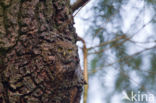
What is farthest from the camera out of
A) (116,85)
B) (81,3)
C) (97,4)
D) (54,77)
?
(116,85)

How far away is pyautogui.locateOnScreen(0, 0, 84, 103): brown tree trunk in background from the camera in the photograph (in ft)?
1.57

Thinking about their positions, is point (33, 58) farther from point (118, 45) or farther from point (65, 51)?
point (118, 45)

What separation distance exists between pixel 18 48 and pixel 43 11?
0.37 feet

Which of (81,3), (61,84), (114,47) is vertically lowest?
(61,84)

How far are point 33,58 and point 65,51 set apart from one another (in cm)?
8

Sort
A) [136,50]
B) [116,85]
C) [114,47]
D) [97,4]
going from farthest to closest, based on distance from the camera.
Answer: [116,85] → [136,50] → [114,47] → [97,4]

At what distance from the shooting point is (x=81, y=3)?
609 millimetres

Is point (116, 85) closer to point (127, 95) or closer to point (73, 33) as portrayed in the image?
point (127, 95)

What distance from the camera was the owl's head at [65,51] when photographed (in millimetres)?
505

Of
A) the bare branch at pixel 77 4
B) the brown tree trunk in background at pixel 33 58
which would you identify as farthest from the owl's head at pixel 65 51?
the bare branch at pixel 77 4

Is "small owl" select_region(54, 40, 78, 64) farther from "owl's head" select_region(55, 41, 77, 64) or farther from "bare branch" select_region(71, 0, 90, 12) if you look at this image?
"bare branch" select_region(71, 0, 90, 12)

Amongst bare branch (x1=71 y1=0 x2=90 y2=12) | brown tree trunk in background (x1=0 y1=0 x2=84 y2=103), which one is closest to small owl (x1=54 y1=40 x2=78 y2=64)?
brown tree trunk in background (x1=0 y1=0 x2=84 y2=103)

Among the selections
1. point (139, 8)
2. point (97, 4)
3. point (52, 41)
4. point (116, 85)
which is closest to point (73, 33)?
point (52, 41)

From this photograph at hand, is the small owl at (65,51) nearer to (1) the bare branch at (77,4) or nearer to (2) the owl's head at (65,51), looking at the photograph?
(2) the owl's head at (65,51)
